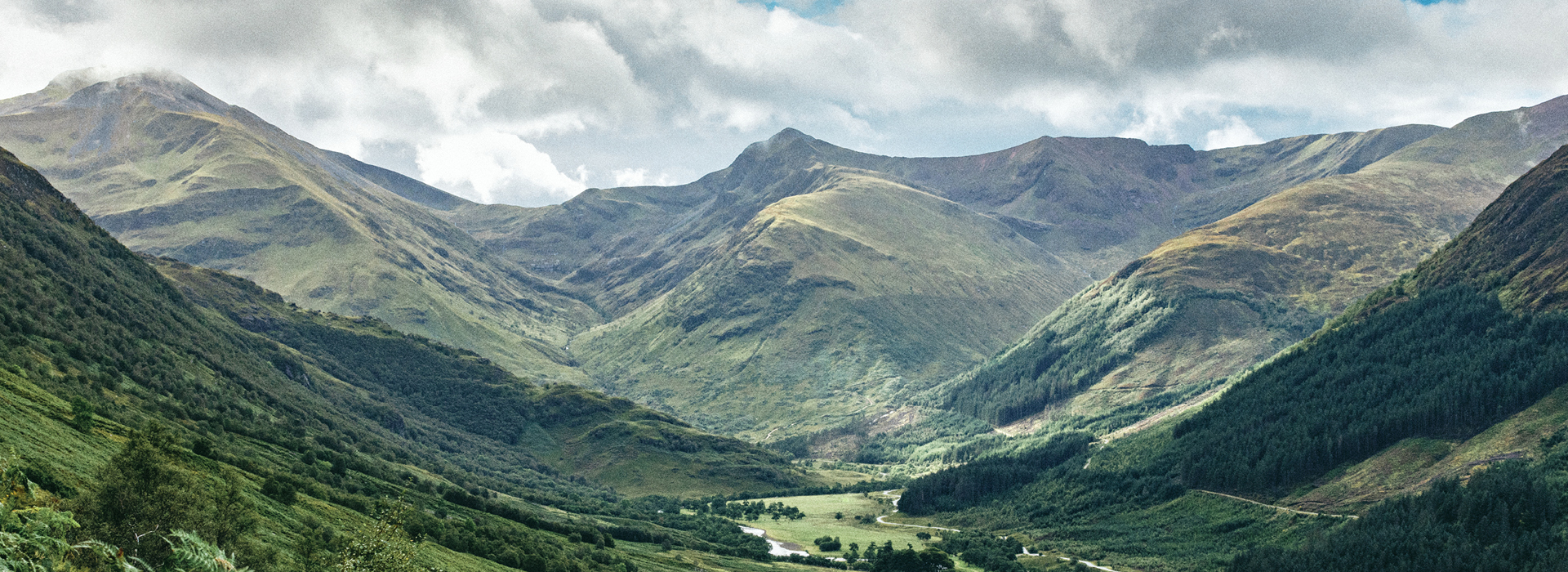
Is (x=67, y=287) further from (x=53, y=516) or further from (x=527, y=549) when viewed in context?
(x=53, y=516)

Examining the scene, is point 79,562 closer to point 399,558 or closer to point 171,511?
point 171,511

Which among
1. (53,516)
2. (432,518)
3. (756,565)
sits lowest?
(756,565)

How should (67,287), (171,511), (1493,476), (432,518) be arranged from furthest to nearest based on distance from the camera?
(67,287), (1493,476), (432,518), (171,511)

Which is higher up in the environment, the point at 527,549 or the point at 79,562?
the point at 79,562

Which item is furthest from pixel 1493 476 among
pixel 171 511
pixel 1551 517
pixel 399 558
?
pixel 171 511

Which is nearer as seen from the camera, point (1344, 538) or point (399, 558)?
point (399, 558)

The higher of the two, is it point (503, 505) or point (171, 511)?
point (171, 511)

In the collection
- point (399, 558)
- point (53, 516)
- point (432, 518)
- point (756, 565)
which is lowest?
point (756, 565)

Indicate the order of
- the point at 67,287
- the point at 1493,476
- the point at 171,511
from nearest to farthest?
1. the point at 171,511
2. the point at 1493,476
3. the point at 67,287

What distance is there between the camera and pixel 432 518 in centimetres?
12912

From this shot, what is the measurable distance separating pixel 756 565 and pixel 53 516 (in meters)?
168

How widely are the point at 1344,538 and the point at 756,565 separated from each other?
113m

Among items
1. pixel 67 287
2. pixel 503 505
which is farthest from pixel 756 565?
pixel 67 287

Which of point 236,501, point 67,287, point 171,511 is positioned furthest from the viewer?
point 67,287
